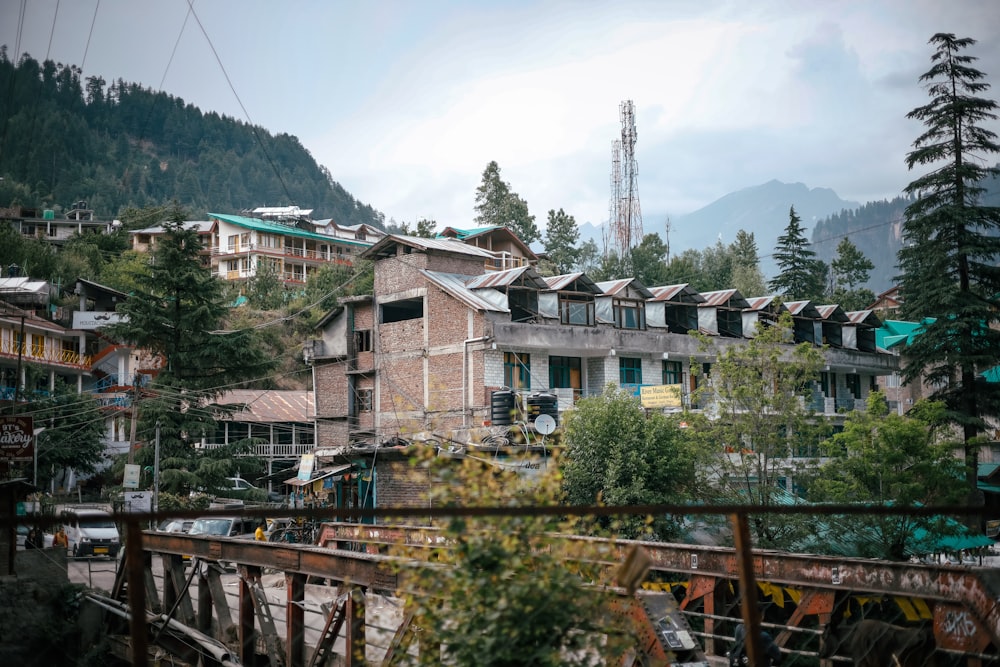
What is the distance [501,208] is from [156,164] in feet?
318

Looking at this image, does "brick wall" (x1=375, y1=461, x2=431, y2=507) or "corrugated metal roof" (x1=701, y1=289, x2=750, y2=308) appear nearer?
"brick wall" (x1=375, y1=461, x2=431, y2=507)

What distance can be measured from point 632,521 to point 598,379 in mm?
15133

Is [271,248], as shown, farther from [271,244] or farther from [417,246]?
[417,246]

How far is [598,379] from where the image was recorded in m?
36.2

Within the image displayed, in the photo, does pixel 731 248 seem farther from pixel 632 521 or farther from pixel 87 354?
pixel 632 521

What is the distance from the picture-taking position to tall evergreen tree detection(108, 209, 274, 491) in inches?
1241

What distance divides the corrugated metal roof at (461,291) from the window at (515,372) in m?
1.96

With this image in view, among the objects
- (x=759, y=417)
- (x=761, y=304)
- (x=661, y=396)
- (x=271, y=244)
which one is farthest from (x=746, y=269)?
(x=759, y=417)

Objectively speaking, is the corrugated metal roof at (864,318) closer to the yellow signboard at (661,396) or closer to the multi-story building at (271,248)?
the yellow signboard at (661,396)

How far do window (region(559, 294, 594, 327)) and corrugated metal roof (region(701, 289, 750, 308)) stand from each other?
24.0 feet

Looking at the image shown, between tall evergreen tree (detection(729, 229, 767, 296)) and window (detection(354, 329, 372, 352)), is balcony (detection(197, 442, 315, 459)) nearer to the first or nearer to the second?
window (detection(354, 329, 372, 352))

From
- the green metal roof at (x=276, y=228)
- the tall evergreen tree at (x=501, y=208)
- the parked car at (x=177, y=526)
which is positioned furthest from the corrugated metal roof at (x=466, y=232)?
the parked car at (x=177, y=526)

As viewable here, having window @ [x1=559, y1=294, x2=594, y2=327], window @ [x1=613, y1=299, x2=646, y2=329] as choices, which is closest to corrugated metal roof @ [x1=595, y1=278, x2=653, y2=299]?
window @ [x1=613, y1=299, x2=646, y2=329]

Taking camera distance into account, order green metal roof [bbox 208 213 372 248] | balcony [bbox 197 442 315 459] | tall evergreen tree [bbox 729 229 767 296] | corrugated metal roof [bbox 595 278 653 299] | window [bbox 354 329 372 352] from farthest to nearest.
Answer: green metal roof [bbox 208 213 372 248] → tall evergreen tree [bbox 729 229 767 296] → balcony [bbox 197 442 315 459] → window [bbox 354 329 372 352] → corrugated metal roof [bbox 595 278 653 299]
